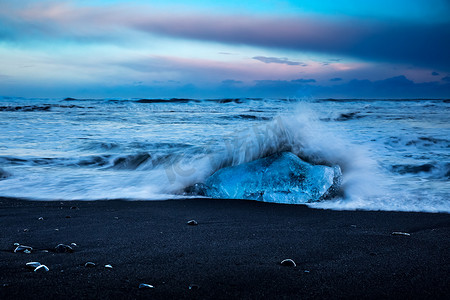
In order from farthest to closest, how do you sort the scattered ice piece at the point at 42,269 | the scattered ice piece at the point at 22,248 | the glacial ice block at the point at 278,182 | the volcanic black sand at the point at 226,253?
the glacial ice block at the point at 278,182, the scattered ice piece at the point at 22,248, the scattered ice piece at the point at 42,269, the volcanic black sand at the point at 226,253

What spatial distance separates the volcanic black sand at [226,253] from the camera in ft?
5.00

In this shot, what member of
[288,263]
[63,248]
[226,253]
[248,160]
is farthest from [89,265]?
[248,160]

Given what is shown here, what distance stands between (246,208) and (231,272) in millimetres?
1741

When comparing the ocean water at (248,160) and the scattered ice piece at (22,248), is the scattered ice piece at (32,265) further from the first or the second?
the ocean water at (248,160)

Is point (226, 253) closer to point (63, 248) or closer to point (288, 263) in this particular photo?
point (288, 263)

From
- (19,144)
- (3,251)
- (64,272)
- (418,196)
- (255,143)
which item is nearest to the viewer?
(64,272)

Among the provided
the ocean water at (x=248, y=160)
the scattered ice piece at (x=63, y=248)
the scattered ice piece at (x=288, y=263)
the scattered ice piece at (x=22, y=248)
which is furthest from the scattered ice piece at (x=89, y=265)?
the ocean water at (x=248, y=160)

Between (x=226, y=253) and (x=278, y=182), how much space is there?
1879 millimetres

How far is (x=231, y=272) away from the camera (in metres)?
1.73

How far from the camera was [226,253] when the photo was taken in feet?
6.74

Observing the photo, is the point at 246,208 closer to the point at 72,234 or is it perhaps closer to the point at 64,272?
the point at 72,234

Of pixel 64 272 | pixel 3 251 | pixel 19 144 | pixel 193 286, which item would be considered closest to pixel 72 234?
pixel 3 251

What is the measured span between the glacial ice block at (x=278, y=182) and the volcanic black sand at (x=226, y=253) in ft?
1.11

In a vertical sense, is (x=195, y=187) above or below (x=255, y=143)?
below
